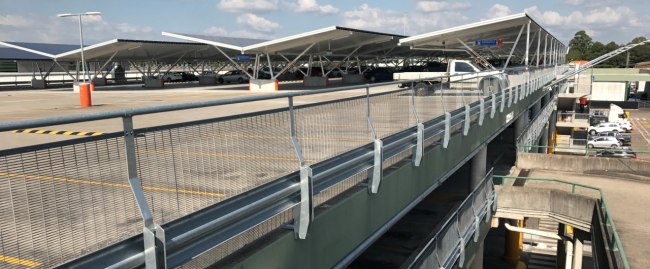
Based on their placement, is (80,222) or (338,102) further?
(338,102)

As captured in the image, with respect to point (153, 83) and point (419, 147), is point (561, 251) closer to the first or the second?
point (419, 147)

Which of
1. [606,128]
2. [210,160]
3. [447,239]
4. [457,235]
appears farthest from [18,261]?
[606,128]

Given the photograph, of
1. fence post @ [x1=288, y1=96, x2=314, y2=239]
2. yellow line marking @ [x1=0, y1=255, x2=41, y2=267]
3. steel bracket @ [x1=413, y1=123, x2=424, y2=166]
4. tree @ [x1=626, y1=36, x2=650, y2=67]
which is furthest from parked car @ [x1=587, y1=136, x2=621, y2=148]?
tree @ [x1=626, y1=36, x2=650, y2=67]

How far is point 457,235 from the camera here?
1059cm

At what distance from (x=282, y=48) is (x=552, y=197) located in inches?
1067

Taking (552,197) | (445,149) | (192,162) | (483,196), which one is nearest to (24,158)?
(192,162)

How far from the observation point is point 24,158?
2.69m

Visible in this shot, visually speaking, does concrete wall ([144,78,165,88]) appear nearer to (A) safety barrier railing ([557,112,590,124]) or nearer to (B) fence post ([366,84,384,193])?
(A) safety barrier railing ([557,112,590,124])

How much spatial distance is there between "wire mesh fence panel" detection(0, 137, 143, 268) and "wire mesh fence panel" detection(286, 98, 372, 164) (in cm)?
208

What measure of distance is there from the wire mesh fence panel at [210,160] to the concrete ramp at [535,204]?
1415 cm

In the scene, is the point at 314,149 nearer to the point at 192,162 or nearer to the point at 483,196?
the point at 192,162

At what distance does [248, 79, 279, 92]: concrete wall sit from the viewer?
1559 inches

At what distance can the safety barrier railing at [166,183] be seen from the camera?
2811mm

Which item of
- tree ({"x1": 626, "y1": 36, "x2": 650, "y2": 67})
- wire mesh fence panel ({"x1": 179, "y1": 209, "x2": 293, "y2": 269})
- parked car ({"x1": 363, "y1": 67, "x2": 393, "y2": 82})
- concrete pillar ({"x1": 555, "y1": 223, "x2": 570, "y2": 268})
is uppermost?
tree ({"x1": 626, "y1": 36, "x2": 650, "y2": 67})
